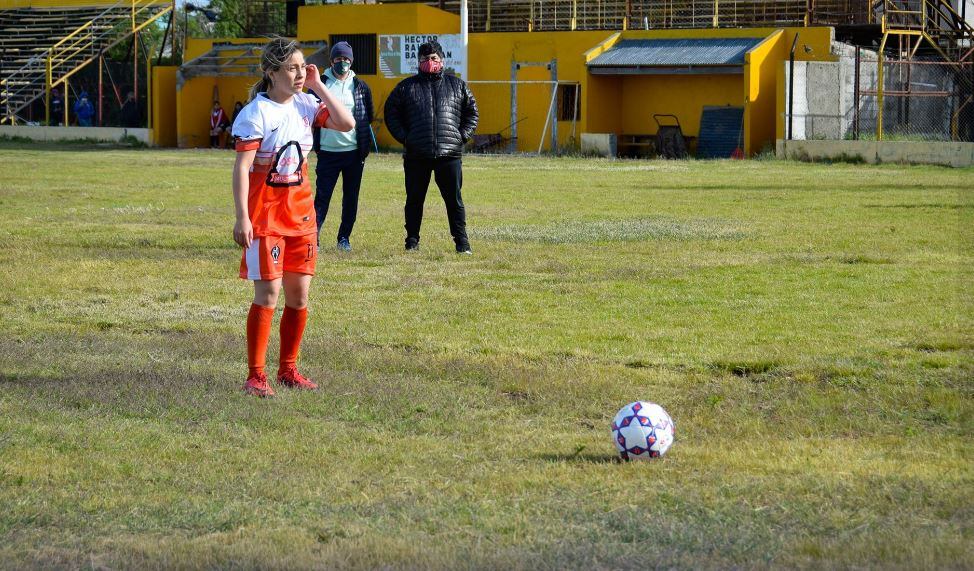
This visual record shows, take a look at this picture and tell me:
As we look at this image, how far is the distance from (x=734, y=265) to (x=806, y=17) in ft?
86.7

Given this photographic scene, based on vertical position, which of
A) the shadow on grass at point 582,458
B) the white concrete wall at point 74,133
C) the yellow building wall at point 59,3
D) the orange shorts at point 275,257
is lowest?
the shadow on grass at point 582,458

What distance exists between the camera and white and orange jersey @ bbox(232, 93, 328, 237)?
6.89 m

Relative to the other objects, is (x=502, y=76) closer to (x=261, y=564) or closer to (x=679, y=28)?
(x=679, y=28)

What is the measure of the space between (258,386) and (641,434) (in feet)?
7.50

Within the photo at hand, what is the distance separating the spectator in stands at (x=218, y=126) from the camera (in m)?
43.0

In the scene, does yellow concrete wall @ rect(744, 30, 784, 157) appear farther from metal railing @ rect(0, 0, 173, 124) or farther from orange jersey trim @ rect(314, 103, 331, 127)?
orange jersey trim @ rect(314, 103, 331, 127)

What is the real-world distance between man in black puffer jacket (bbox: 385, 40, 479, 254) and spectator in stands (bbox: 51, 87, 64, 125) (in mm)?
35698

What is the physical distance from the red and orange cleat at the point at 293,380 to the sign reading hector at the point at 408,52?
3294 centimetres

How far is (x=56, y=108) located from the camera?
45750 mm

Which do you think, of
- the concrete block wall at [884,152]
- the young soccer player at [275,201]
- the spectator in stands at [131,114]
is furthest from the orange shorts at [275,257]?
the spectator in stands at [131,114]

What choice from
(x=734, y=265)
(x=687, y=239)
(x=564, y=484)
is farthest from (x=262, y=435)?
(x=687, y=239)

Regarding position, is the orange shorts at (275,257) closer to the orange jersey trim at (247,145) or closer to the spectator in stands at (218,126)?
the orange jersey trim at (247,145)

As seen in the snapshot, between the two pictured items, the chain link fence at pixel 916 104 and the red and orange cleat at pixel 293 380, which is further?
the chain link fence at pixel 916 104

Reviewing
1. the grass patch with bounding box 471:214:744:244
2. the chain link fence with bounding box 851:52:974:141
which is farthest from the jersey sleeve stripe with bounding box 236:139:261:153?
the chain link fence with bounding box 851:52:974:141
